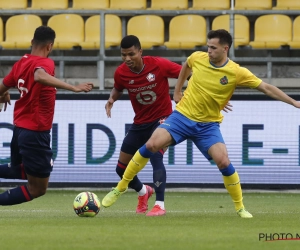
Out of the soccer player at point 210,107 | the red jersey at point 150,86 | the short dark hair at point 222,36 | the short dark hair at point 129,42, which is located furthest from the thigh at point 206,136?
the short dark hair at point 129,42

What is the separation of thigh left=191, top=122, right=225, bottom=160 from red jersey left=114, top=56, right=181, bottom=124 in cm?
107

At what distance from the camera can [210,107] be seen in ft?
31.3

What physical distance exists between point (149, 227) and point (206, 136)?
5.22 feet

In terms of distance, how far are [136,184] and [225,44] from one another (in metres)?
2.24

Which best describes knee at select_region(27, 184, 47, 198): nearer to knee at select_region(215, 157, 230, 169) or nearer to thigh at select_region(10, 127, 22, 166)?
thigh at select_region(10, 127, 22, 166)

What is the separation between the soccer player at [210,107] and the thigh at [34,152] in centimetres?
110

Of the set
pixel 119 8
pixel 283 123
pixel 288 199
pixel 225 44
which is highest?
pixel 119 8

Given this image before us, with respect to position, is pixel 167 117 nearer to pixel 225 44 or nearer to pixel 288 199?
pixel 225 44

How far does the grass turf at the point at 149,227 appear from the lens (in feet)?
22.5

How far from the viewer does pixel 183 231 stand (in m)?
7.83

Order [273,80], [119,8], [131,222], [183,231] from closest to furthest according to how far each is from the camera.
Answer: [183,231] → [131,222] → [273,80] → [119,8]

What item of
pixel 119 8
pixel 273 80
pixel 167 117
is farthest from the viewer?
pixel 119 8

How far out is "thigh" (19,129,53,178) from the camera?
29.8 ft

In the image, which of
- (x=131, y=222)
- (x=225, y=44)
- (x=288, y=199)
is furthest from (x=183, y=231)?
(x=288, y=199)
